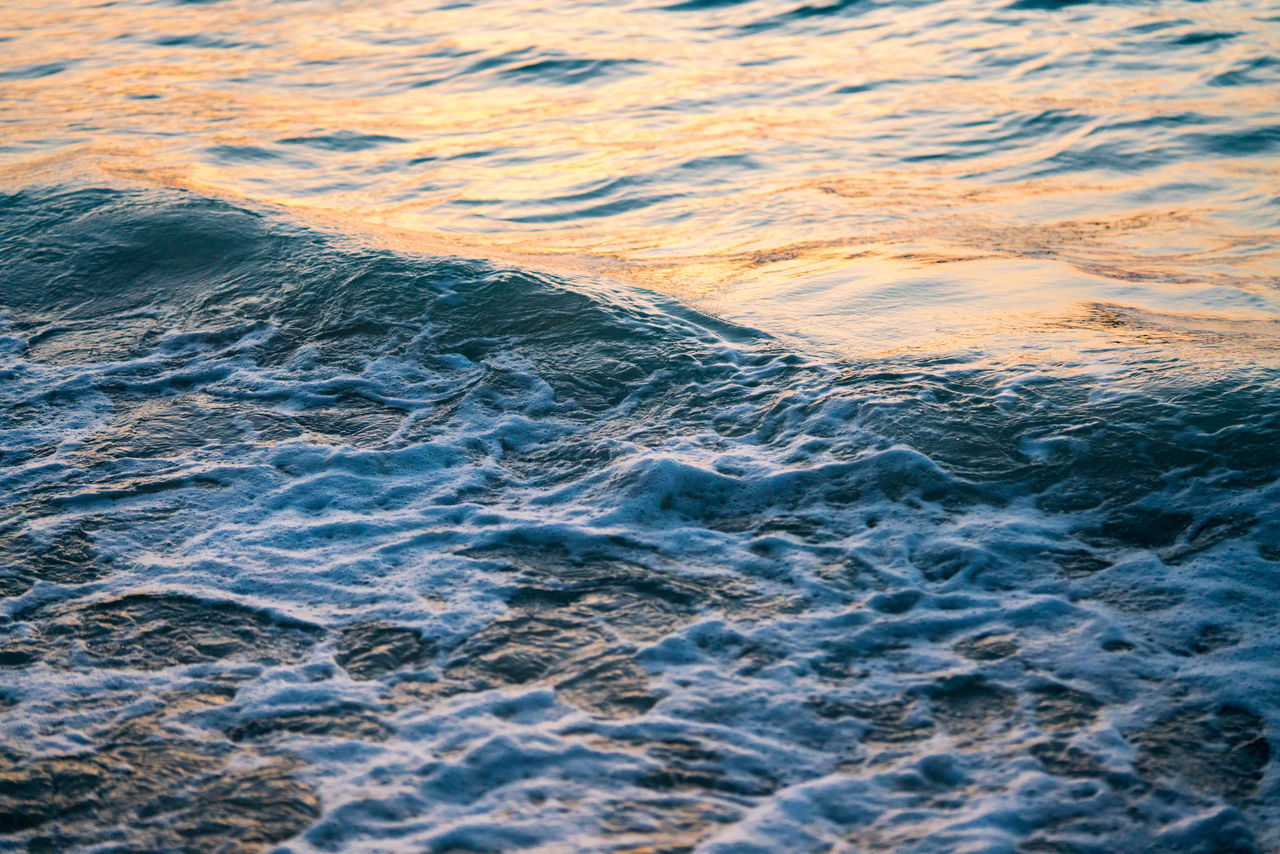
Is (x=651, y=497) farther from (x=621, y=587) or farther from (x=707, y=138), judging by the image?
(x=707, y=138)

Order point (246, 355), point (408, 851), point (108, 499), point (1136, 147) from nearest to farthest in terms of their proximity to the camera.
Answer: point (408, 851) < point (108, 499) < point (246, 355) < point (1136, 147)

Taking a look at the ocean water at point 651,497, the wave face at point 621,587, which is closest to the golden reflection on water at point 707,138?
the ocean water at point 651,497

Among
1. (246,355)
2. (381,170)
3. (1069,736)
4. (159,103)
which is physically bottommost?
(1069,736)

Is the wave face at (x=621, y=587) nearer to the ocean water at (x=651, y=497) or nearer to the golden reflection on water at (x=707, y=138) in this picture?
the ocean water at (x=651, y=497)

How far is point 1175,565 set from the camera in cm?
378

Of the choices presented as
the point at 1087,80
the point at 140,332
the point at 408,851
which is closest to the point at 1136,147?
the point at 1087,80

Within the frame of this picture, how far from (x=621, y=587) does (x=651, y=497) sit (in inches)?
22.8

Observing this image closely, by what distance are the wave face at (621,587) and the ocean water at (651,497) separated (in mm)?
17

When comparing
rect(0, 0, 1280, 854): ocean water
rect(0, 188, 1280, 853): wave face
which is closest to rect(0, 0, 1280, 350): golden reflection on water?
rect(0, 0, 1280, 854): ocean water

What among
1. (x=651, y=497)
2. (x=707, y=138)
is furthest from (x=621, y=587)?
(x=707, y=138)

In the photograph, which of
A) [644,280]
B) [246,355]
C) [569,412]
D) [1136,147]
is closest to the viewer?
[569,412]

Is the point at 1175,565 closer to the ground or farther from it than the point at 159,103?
closer to the ground

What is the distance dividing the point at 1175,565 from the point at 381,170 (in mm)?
7258

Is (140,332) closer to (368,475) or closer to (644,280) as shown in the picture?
(368,475)
